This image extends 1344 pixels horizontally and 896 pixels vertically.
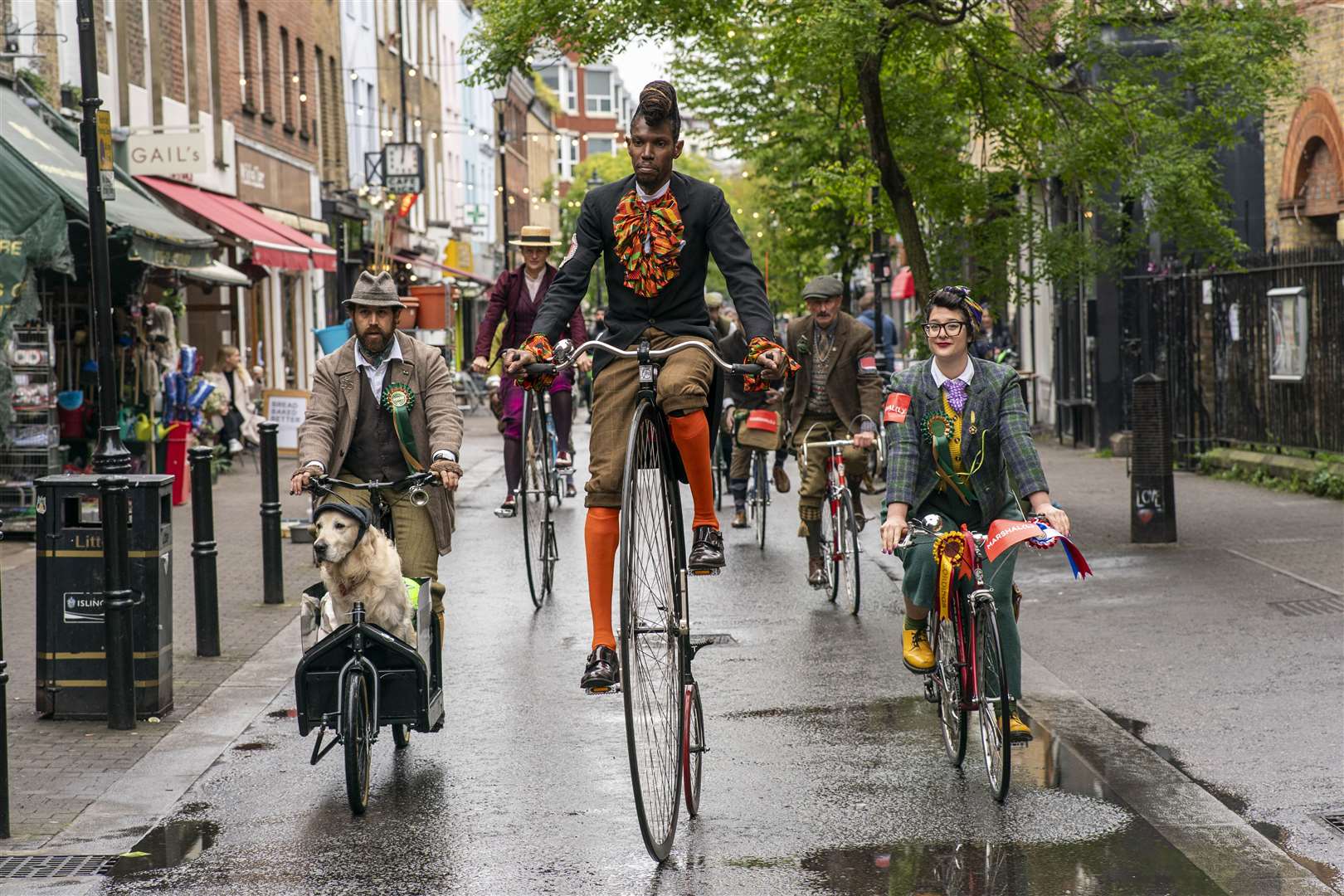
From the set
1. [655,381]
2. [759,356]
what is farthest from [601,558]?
[759,356]

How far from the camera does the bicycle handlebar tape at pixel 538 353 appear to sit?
5.96 m

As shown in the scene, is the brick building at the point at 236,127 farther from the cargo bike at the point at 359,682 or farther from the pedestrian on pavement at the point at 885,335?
the cargo bike at the point at 359,682

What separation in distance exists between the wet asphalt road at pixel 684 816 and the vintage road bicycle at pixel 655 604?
0.26 meters

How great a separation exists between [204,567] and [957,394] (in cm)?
458

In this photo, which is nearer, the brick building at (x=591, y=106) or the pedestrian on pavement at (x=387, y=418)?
the pedestrian on pavement at (x=387, y=418)

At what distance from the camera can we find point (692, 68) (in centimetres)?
2870

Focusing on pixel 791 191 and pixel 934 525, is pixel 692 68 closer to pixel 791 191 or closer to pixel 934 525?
pixel 791 191

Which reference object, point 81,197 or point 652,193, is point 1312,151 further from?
point 652,193

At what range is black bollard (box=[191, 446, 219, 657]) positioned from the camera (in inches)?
388

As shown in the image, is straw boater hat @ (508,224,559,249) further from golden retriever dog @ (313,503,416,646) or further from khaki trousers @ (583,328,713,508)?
khaki trousers @ (583,328,713,508)

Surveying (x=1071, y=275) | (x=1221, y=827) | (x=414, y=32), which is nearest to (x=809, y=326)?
(x=1071, y=275)

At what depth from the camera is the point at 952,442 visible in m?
7.09

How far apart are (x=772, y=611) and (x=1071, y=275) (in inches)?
197

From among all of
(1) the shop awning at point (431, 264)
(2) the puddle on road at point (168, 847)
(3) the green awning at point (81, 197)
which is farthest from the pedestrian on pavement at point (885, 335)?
(1) the shop awning at point (431, 264)
